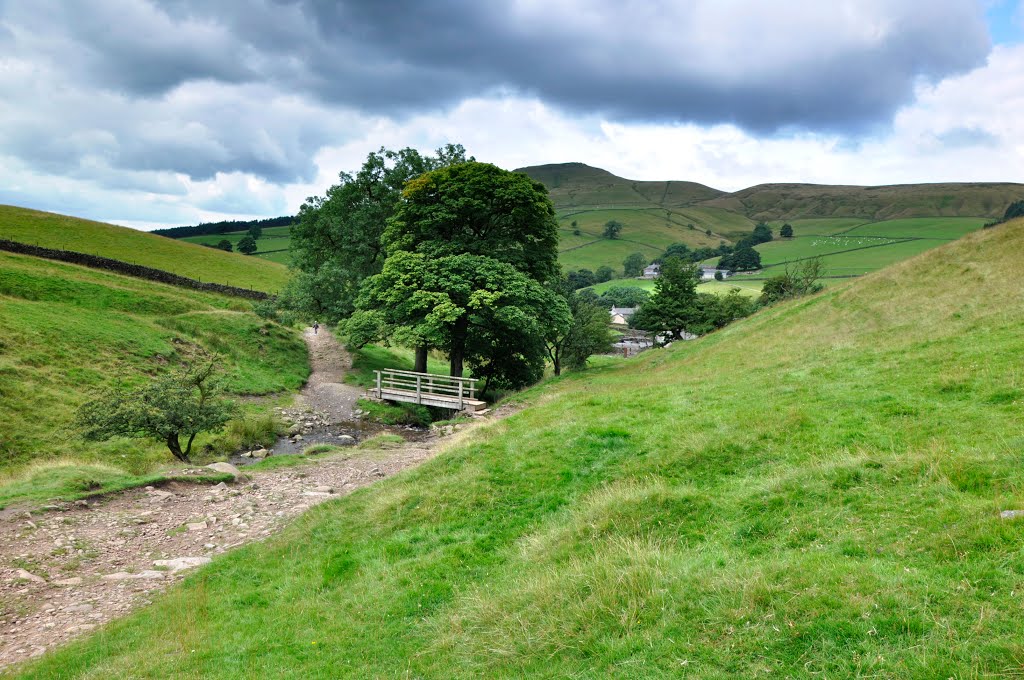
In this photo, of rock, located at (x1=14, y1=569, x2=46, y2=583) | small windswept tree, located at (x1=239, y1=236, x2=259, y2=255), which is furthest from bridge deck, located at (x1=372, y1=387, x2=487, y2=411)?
small windswept tree, located at (x1=239, y1=236, x2=259, y2=255)

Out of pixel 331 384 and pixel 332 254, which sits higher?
pixel 332 254

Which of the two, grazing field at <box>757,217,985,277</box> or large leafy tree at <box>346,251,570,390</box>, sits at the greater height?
grazing field at <box>757,217,985,277</box>

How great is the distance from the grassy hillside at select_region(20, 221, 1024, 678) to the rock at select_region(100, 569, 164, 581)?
102 centimetres

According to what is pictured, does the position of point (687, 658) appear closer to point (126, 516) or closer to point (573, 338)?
point (126, 516)

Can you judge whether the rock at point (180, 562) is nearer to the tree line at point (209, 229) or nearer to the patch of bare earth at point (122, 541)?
the patch of bare earth at point (122, 541)

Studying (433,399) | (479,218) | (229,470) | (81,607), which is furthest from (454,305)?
(81,607)

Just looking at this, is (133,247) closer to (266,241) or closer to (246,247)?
(246,247)

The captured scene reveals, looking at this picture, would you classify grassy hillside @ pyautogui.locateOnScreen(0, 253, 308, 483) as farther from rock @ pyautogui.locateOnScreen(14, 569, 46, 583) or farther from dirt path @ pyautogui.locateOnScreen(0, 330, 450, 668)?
rock @ pyautogui.locateOnScreen(14, 569, 46, 583)

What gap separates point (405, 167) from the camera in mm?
38625

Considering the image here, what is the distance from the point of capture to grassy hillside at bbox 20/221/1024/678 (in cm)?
531

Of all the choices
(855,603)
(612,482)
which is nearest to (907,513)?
(855,603)

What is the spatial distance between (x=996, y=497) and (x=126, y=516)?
56.5 feet

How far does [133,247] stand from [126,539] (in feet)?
220

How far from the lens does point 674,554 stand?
23.8 ft
